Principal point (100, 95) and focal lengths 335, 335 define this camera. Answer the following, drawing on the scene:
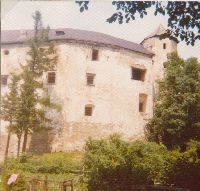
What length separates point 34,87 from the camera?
2541 centimetres

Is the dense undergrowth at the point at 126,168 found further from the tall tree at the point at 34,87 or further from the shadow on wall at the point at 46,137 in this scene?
the shadow on wall at the point at 46,137

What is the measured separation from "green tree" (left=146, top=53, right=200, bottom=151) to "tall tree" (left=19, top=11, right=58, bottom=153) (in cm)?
958

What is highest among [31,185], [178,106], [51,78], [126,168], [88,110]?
[51,78]

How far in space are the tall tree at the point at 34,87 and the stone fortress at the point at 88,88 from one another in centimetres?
264

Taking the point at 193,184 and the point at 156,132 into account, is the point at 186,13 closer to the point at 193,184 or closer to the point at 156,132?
the point at 193,184

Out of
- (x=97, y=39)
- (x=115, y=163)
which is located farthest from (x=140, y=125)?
(x=115, y=163)

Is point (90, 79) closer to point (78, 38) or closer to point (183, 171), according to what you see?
point (78, 38)

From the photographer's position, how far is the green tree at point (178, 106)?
27.2 m

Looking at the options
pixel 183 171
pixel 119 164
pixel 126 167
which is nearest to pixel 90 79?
pixel 183 171

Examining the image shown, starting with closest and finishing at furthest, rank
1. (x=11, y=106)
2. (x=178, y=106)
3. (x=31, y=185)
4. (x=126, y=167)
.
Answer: (x=31, y=185), (x=126, y=167), (x=11, y=106), (x=178, y=106)

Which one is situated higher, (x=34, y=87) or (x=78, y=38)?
(x=78, y=38)

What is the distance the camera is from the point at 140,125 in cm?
3253

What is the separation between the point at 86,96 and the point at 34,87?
21.7 feet

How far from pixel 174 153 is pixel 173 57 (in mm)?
12309
